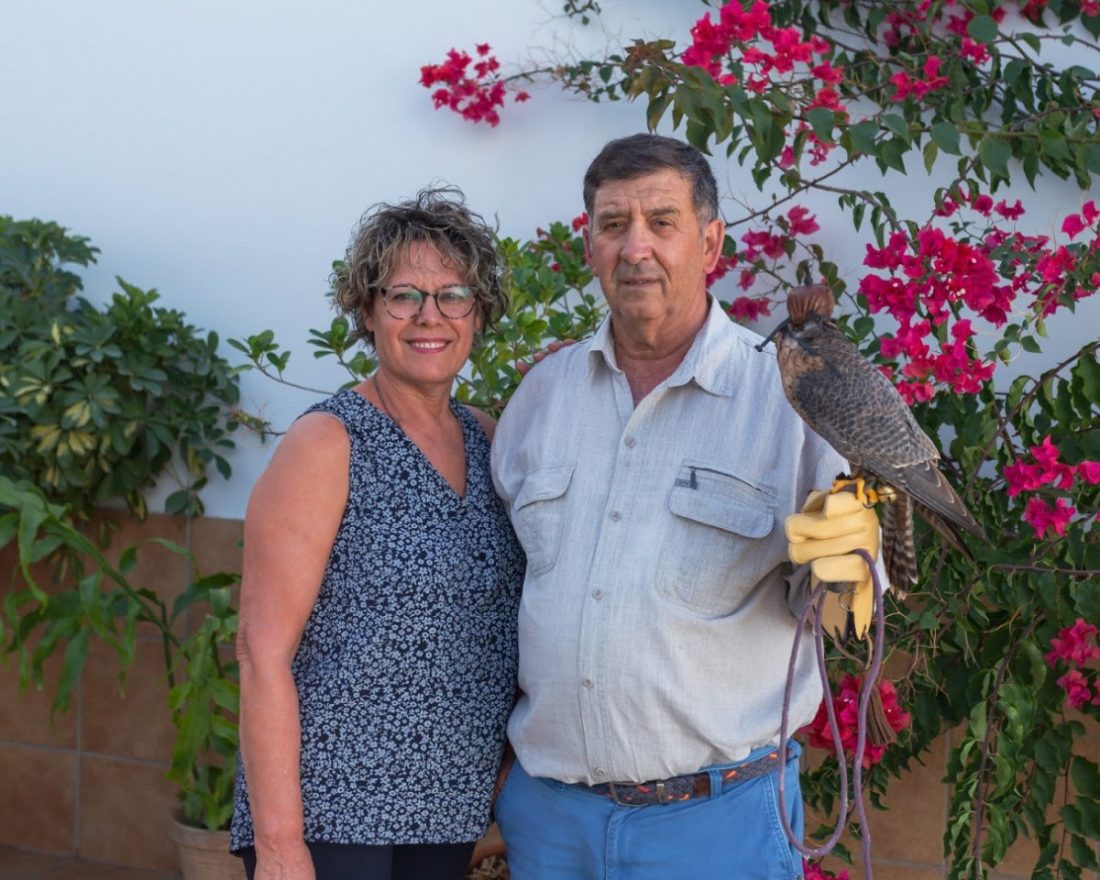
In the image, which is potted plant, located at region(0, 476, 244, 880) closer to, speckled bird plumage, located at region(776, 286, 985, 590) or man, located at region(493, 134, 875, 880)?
man, located at region(493, 134, 875, 880)

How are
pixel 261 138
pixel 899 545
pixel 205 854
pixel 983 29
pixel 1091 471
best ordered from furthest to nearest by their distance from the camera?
pixel 261 138
pixel 205 854
pixel 983 29
pixel 1091 471
pixel 899 545

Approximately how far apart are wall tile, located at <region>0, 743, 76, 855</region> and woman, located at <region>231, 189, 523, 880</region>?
241 centimetres

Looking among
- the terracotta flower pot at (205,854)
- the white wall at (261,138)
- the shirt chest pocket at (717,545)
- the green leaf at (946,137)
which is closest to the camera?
the shirt chest pocket at (717,545)

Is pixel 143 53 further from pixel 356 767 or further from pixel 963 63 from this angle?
pixel 356 767

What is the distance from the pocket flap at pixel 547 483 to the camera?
Answer: 2.48m

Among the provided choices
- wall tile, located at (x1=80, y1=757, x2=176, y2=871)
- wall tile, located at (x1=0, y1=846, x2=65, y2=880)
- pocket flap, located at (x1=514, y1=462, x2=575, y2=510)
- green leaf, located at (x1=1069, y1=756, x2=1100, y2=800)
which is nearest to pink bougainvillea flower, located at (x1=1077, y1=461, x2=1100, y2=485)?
green leaf, located at (x1=1069, y1=756, x2=1100, y2=800)

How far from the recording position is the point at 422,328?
255 centimetres

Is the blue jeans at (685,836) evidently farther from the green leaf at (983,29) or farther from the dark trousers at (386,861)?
the green leaf at (983,29)

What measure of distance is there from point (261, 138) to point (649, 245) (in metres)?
2.26

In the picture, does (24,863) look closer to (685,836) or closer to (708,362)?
(685,836)

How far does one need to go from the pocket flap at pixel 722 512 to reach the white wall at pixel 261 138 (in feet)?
5.30

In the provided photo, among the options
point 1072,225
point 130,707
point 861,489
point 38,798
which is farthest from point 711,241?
point 38,798

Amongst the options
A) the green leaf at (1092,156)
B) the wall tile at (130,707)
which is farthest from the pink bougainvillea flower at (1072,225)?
the wall tile at (130,707)

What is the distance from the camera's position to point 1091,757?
358cm
